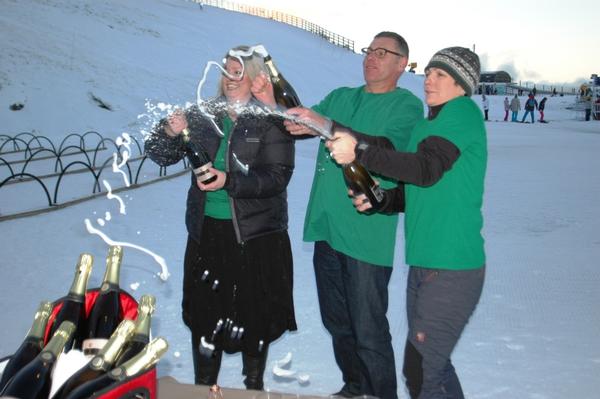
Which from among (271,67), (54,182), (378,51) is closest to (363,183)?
(271,67)

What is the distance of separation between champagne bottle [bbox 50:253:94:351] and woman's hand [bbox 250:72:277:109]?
114 centimetres

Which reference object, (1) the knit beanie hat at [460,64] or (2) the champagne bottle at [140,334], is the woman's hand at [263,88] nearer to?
(1) the knit beanie hat at [460,64]

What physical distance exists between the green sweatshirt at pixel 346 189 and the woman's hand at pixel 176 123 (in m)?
0.80

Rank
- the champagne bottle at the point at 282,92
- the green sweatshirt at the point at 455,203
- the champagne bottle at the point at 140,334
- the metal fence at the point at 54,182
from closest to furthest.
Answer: the champagne bottle at the point at 140,334
the green sweatshirt at the point at 455,203
the champagne bottle at the point at 282,92
the metal fence at the point at 54,182

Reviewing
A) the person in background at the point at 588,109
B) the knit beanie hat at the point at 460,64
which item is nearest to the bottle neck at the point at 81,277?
the knit beanie hat at the point at 460,64

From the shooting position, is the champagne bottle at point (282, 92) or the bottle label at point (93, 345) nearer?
the bottle label at point (93, 345)

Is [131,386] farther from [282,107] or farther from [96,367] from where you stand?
[282,107]

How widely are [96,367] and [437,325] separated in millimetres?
1369

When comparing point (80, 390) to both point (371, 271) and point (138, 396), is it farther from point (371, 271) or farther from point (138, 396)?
point (371, 271)

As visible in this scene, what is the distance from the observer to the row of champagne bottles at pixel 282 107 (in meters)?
2.39

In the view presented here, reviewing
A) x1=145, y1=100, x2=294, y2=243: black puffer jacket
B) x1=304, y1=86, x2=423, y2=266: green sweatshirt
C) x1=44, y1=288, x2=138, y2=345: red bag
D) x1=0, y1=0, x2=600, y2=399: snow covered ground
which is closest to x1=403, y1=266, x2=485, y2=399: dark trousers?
x1=304, y1=86, x2=423, y2=266: green sweatshirt

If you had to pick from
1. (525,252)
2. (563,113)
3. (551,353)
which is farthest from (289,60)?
(551,353)

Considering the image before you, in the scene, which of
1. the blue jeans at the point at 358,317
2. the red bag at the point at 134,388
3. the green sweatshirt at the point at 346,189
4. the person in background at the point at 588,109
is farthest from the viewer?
the person in background at the point at 588,109

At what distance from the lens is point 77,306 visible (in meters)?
1.62
